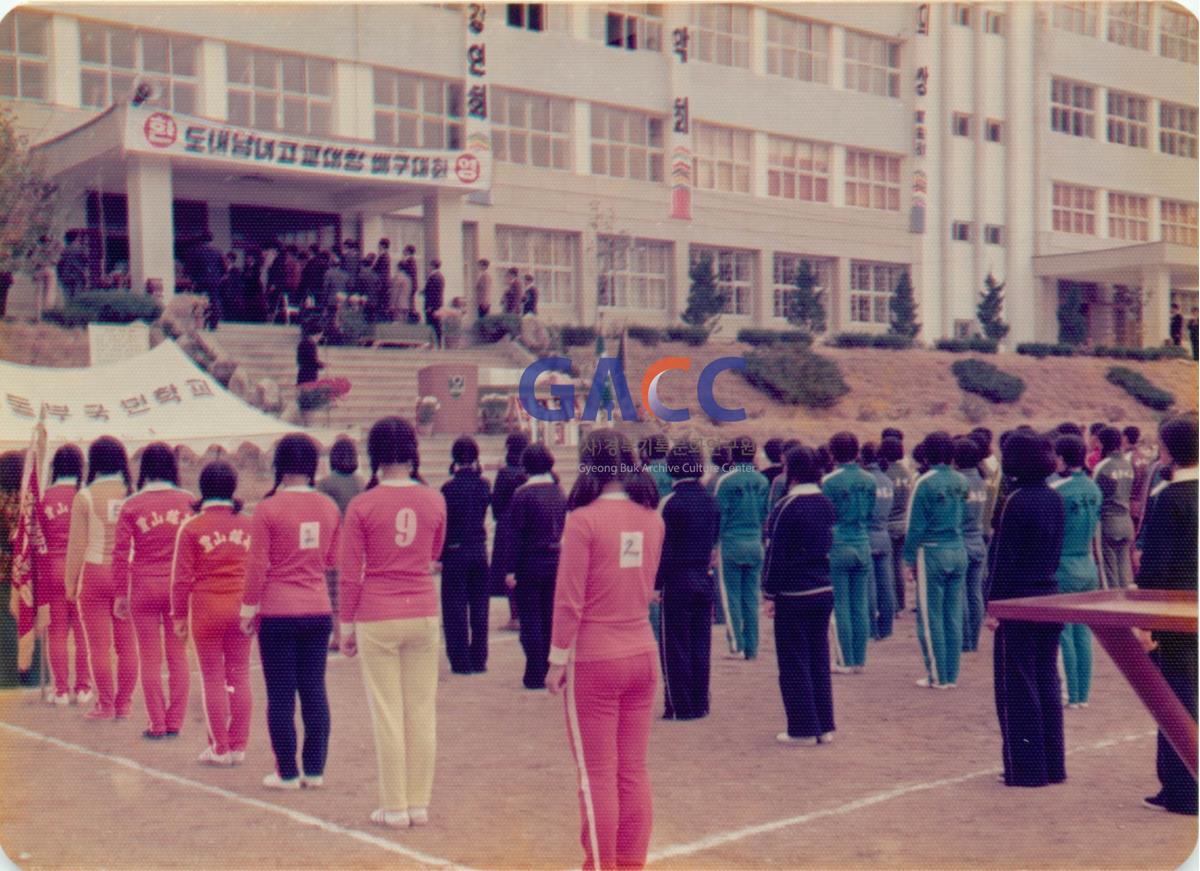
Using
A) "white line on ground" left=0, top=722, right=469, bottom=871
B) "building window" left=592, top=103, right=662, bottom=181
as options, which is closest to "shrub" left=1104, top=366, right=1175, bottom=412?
"building window" left=592, top=103, right=662, bottom=181

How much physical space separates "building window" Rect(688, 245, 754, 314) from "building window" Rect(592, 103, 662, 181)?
196cm

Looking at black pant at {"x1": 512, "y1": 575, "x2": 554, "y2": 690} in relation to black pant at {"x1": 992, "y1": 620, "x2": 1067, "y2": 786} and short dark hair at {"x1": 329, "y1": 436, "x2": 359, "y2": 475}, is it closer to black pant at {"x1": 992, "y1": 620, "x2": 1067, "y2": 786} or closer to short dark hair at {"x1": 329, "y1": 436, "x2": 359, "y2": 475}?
short dark hair at {"x1": 329, "y1": 436, "x2": 359, "y2": 475}

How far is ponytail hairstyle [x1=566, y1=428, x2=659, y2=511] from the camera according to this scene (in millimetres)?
4535

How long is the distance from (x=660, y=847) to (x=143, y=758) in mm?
3007

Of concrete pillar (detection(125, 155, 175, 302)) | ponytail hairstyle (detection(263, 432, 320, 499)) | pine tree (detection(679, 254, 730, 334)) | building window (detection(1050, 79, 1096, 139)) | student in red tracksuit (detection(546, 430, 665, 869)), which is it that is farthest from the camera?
pine tree (detection(679, 254, 730, 334))

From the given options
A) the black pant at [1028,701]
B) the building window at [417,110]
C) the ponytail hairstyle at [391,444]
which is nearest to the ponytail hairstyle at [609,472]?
the ponytail hairstyle at [391,444]

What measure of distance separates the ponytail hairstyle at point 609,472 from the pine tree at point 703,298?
67.1ft

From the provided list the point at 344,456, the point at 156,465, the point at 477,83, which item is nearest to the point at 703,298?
the point at 477,83

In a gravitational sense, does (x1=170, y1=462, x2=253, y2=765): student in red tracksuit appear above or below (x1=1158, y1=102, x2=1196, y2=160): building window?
below

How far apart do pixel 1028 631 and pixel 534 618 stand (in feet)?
11.5

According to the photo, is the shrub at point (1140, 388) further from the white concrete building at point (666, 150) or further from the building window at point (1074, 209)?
the building window at point (1074, 209)

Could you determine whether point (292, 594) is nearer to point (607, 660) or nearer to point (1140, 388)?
point (607, 660)

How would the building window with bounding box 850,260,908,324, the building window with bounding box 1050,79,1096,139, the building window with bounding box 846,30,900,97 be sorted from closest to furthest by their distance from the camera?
the building window with bounding box 1050,79,1096,139
the building window with bounding box 846,30,900,97
the building window with bounding box 850,260,908,324

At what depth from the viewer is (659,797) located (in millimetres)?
5863
